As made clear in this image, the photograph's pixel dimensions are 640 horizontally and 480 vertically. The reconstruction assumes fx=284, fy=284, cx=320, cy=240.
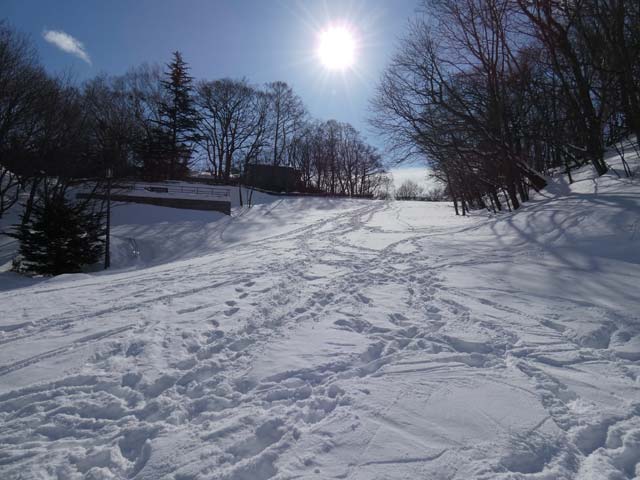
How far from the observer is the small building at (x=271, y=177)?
130ft

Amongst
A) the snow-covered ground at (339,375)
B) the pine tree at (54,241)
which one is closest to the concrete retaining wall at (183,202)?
the pine tree at (54,241)

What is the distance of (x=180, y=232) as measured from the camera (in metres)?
17.1

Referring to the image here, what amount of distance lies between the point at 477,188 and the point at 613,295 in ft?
50.2

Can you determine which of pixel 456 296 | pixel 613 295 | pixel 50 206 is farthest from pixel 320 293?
pixel 50 206

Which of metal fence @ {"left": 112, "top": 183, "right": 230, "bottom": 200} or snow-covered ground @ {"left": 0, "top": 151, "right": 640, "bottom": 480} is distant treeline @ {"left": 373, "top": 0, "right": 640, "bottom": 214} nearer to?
snow-covered ground @ {"left": 0, "top": 151, "right": 640, "bottom": 480}

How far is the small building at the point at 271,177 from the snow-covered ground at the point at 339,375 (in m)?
35.9

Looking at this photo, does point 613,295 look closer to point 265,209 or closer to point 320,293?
point 320,293

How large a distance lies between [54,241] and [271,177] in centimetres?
3149

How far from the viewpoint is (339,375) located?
249 cm

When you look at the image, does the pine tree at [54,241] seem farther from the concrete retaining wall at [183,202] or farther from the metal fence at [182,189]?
the metal fence at [182,189]

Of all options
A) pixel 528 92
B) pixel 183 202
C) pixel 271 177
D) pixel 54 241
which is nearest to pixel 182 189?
pixel 183 202

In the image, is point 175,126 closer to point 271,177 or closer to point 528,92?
point 271,177

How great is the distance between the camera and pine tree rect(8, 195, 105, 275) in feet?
34.5

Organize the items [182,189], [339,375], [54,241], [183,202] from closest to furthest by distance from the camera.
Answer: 1. [339,375]
2. [54,241]
3. [183,202]
4. [182,189]
